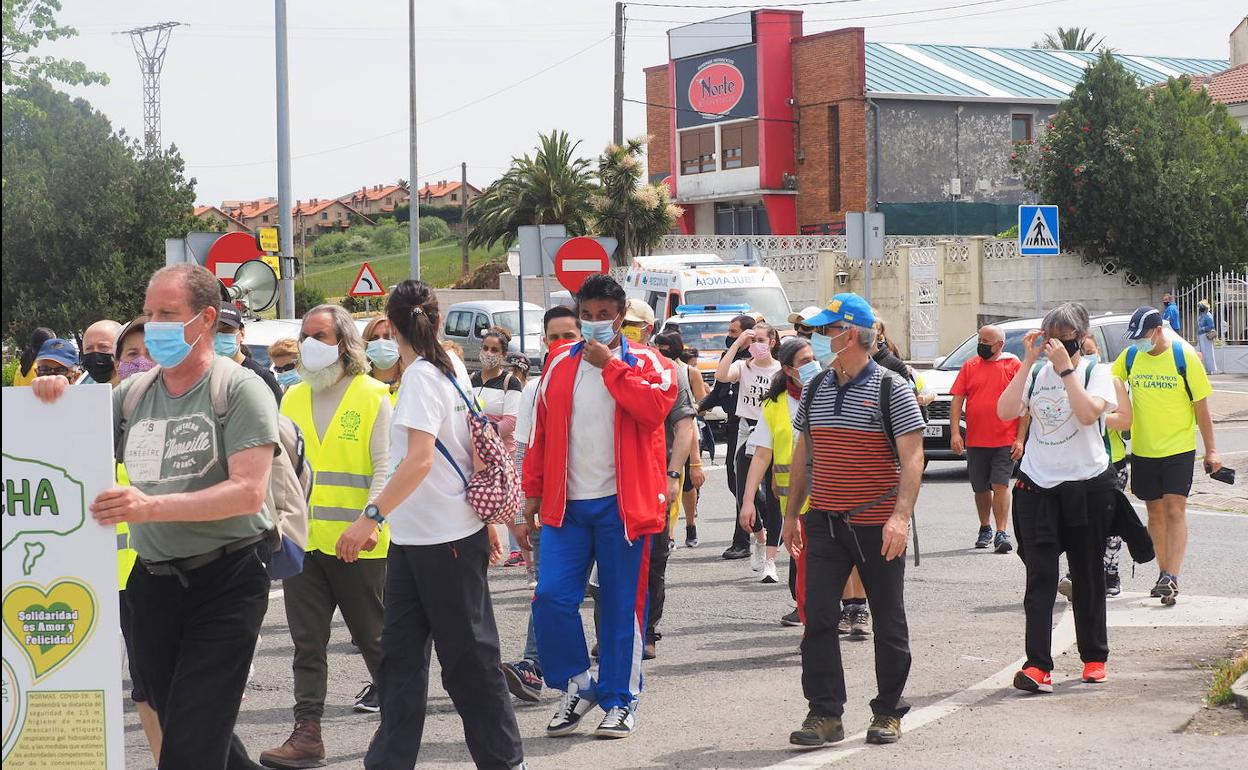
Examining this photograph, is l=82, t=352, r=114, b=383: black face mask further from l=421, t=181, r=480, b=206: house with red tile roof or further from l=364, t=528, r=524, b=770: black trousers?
l=421, t=181, r=480, b=206: house with red tile roof

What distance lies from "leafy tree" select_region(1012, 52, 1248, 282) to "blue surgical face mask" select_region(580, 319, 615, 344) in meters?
32.9

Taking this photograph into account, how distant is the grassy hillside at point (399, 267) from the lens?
73213mm

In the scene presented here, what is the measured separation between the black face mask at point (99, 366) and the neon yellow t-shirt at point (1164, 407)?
6233mm

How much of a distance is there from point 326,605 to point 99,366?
59.8 inches

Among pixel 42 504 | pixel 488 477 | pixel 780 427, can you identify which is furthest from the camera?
pixel 780 427

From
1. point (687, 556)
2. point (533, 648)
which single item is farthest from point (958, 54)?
point (533, 648)

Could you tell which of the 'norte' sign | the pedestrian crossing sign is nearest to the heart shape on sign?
the pedestrian crossing sign

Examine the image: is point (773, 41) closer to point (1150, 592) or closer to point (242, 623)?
point (1150, 592)

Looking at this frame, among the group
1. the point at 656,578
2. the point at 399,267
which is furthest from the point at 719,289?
the point at 399,267

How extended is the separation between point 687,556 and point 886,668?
6177 mm

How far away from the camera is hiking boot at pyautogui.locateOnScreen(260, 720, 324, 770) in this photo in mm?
6375

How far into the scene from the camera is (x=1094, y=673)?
754cm

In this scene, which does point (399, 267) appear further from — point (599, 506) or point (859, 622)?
point (599, 506)

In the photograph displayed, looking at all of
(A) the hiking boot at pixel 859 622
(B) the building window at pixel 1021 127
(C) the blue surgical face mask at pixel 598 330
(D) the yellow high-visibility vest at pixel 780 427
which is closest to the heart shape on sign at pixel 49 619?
(C) the blue surgical face mask at pixel 598 330
